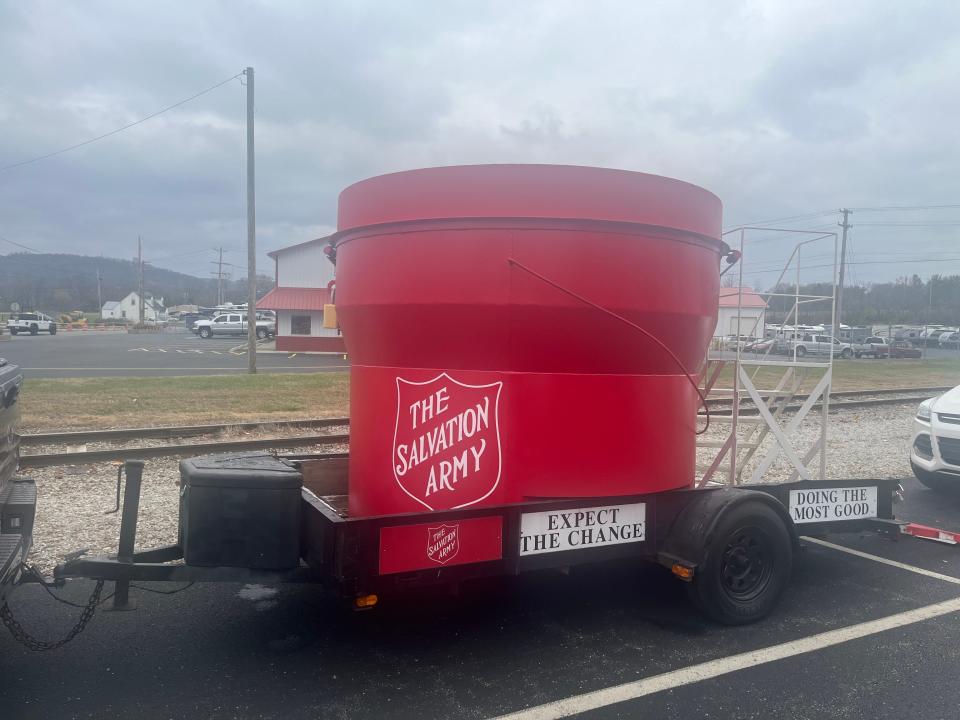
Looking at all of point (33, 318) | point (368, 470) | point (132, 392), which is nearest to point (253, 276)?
point (132, 392)

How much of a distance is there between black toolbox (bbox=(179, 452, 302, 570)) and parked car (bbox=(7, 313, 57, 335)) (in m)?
63.3

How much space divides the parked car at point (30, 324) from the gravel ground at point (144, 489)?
5765cm

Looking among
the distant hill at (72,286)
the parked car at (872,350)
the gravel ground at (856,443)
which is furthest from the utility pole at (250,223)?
the distant hill at (72,286)

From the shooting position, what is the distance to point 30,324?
59.0m

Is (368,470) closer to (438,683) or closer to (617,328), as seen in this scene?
(438,683)

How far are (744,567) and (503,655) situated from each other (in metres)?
1.70

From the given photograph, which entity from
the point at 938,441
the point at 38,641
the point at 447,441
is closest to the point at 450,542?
the point at 447,441

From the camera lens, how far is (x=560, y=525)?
14.0 feet

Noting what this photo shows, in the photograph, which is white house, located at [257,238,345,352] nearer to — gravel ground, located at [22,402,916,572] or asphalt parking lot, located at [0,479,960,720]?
gravel ground, located at [22,402,916,572]

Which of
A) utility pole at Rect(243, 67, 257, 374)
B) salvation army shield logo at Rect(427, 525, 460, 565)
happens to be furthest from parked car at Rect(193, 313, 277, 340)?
salvation army shield logo at Rect(427, 525, 460, 565)

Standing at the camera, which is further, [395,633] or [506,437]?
[395,633]

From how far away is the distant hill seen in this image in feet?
420

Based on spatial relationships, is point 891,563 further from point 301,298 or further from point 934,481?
point 301,298

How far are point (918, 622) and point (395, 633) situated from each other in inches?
132
